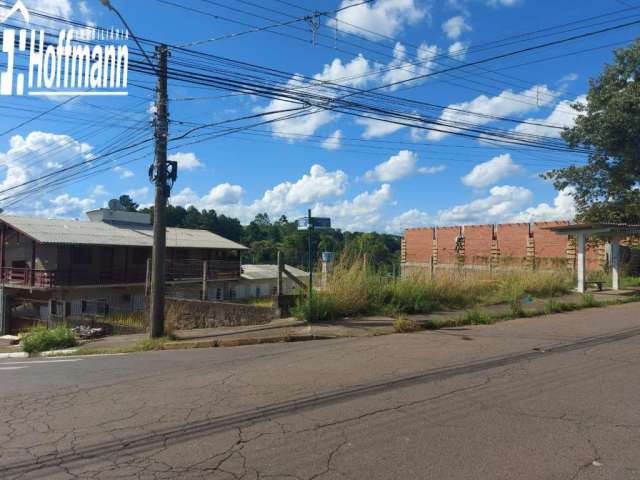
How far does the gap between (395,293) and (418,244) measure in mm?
45897

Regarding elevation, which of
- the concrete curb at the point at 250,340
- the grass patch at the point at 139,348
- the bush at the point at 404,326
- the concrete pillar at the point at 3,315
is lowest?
the concrete pillar at the point at 3,315

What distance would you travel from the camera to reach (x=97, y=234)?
29.5 meters

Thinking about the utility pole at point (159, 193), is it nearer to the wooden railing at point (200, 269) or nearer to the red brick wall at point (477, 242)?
the wooden railing at point (200, 269)

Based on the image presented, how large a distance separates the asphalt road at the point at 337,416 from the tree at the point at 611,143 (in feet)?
62.1

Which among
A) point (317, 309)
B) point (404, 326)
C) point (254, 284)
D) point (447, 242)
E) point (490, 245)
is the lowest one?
point (254, 284)

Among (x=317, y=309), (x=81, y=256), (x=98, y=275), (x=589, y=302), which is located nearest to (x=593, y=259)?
(x=589, y=302)

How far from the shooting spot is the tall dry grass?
40.4 feet

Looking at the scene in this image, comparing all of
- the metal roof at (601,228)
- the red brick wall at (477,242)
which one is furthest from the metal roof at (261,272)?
the metal roof at (601,228)

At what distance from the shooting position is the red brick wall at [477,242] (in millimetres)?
48763

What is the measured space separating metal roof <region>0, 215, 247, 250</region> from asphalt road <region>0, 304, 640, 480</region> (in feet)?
66.7

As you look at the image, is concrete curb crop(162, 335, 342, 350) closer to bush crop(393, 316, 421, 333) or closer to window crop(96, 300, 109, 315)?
bush crop(393, 316, 421, 333)

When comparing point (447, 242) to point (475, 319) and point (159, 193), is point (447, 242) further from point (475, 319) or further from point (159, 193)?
point (159, 193)

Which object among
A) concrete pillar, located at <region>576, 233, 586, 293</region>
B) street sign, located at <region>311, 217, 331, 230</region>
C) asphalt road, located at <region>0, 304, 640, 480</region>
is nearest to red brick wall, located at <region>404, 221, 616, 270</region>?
concrete pillar, located at <region>576, 233, 586, 293</region>

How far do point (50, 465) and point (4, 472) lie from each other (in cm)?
32
